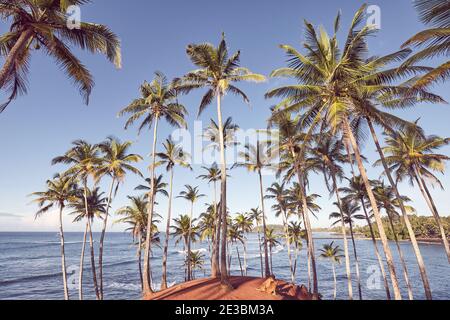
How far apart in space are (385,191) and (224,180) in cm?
2183

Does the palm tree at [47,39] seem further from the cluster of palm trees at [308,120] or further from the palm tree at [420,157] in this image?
the palm tree at [420,157]

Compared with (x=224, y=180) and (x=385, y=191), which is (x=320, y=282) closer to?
(x=385, y=191)

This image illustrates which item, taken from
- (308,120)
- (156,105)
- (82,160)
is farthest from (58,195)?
(308,120)

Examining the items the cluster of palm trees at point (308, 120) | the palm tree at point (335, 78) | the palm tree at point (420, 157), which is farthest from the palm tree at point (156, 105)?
the palm tree at point (420, 157)

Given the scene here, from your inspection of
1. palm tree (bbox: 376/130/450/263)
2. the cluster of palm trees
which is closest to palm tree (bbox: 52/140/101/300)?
the cluster of palm trees

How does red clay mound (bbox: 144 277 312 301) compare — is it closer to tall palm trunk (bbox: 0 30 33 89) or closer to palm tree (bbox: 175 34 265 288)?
palm tree (bbox: 175 34 265 288)

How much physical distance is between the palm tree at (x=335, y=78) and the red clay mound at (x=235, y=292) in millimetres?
5084

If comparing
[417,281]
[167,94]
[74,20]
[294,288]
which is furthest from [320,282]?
[74,20]

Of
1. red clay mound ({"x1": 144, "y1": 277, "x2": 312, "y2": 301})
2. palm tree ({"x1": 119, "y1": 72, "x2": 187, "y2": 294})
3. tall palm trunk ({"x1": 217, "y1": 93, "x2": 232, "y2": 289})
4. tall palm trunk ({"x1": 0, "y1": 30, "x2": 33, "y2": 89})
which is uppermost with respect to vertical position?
palm tree ({"x1": 119, "y1": 72, "x2": 187, "y2": 294})

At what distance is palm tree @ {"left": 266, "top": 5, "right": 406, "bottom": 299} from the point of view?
418 inches

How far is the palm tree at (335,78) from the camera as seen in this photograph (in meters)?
10.6

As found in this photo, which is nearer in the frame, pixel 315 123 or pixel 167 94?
pixel 315 123

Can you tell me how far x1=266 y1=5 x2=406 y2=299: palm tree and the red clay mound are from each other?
5.08 meters

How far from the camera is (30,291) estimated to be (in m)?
35.1
